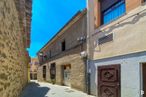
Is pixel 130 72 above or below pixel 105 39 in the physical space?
below

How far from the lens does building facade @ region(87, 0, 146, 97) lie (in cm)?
817

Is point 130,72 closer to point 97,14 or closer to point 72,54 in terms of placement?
point 97,14

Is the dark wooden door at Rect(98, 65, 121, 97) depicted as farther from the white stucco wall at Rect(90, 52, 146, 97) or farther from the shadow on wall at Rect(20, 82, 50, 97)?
the shadow on wall at Rect(20, 82, 50, 97)

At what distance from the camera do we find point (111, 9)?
446 inches

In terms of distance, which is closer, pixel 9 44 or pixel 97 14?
pixel 9 44

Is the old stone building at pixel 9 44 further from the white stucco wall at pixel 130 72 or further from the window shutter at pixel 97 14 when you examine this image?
the white stucco wall at pixel 130 72

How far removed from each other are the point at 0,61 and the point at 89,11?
8.71 m

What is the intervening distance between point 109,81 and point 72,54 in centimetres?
656

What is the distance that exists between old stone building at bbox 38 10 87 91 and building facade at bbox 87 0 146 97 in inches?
46.7

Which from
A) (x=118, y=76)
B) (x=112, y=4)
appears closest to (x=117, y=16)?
(x=112, y=4)

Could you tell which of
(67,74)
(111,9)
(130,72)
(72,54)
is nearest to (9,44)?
(130,72)

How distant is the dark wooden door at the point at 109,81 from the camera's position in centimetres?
971

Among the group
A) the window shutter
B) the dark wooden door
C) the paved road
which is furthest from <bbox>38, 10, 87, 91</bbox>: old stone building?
the dark wooden door

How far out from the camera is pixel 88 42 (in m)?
13.0
